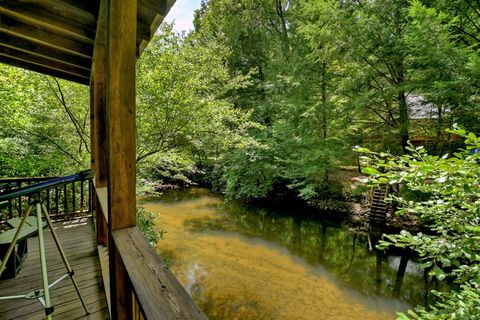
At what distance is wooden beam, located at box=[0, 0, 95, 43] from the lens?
1.68 m

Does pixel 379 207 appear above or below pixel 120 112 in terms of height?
below

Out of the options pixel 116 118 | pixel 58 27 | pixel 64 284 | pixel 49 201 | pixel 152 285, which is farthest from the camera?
pixel 49 201

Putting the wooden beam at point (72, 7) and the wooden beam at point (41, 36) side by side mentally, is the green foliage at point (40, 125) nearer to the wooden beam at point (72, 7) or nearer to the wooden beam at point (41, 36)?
the wooden beam at point (41, 36)

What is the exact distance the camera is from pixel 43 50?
2436 mm

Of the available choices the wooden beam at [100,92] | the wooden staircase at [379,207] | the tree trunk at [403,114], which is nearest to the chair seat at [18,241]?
the wooden beam at [100,92]

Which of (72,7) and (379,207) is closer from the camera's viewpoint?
(72,7)

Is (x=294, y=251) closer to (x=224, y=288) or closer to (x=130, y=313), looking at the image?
(x=224, y=288)

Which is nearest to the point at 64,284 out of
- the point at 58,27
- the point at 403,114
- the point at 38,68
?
the point at 58,27

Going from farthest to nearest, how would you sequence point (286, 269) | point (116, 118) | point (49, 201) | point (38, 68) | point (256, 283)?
point (286, 269) < point (256, 283) < point (49, 201) < point (38, 68) < point (116, 118)

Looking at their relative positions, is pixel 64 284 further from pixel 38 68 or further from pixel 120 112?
pixel 38 68

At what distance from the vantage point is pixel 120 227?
1.13 m

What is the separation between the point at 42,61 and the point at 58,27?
4.08 feet

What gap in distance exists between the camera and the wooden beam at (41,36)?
1931mm

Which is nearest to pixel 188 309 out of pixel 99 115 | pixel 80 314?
pixel 80 314
